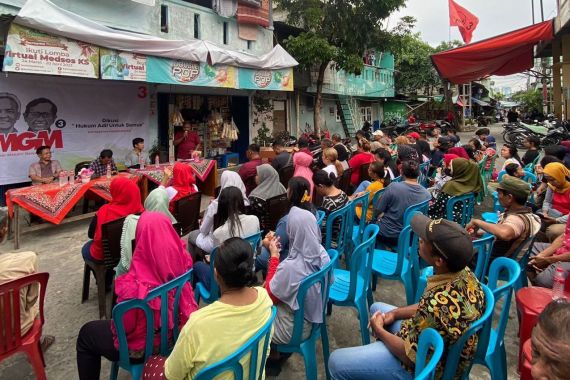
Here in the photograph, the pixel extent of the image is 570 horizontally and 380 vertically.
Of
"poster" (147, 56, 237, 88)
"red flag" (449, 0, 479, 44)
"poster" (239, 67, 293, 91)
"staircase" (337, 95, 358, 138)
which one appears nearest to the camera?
"poster" (147, 56, 237, 88)

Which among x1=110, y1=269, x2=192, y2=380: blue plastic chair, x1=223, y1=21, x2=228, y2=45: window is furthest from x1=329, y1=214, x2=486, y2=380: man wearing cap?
x1=223, y1=21, x2=228, y2=45: window

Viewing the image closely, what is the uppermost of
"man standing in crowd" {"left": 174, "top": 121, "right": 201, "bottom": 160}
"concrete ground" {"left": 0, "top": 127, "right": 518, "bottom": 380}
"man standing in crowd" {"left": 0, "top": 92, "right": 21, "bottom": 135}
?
"man standing in crowd" {"left": 0, "top": 92, "right": 21, "bottom": 135}

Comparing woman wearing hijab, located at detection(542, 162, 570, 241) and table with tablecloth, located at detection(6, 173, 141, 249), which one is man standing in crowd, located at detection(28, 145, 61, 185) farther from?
→ woman wearing hijab, located at detection(542, 162, 570, 241)

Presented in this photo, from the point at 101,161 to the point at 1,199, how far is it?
1.97m

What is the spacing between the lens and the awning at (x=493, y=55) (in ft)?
42.8

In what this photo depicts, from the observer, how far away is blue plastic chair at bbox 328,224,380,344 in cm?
272

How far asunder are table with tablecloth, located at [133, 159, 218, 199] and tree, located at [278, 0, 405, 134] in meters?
6.14

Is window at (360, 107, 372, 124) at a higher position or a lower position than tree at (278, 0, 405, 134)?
lower

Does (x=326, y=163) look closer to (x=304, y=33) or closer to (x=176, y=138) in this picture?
(x=176, y=138)

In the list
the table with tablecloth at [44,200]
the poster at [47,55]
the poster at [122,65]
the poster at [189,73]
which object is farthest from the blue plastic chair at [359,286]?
the poster at [189,73]

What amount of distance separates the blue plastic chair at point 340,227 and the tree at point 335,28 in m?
9.78

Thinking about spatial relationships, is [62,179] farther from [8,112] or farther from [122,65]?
[122,65]

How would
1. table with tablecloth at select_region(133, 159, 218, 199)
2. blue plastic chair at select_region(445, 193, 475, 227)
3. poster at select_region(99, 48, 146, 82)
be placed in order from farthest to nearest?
table with tablecloth at select_region(133, 159, 218, 199)
poster at select_region(99, 48, 146, 82)
blue plastic chair at select_region(445, 193, 475, 227)

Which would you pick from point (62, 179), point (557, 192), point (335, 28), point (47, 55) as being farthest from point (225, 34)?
point (557, 192)
